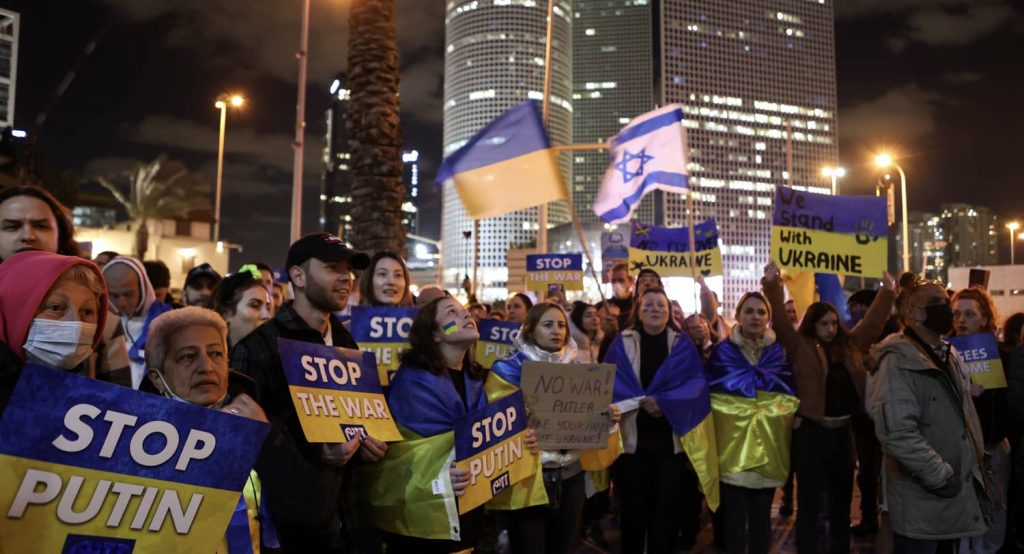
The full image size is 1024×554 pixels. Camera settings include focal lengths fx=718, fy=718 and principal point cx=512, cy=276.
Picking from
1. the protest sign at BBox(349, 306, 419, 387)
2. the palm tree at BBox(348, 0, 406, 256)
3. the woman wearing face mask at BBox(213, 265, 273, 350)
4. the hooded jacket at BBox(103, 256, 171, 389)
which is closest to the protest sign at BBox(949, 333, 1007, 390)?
the protest sign at BBox(349, 306, 419, 387)

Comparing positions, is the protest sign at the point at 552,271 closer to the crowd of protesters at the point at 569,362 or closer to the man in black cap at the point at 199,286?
the crowd of protesters at the point at 569,362

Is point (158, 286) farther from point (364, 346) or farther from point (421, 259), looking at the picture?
point (421, 259)

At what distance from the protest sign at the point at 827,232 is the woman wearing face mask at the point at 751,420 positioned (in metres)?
1.79

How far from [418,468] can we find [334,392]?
70 cm

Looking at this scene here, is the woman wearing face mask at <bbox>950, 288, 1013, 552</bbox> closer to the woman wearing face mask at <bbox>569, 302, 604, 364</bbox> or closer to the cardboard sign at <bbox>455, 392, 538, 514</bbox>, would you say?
the woman wearing face mask at <bbox>569, 302, 604, 364</bbox>

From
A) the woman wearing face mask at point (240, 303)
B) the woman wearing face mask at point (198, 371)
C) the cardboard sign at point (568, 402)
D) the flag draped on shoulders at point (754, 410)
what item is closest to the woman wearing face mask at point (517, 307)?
the flag draped on shoulders at point (754, 410)

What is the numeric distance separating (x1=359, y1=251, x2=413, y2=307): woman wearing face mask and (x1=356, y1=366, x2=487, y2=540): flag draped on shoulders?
1.76 m

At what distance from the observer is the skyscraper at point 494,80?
297 ft

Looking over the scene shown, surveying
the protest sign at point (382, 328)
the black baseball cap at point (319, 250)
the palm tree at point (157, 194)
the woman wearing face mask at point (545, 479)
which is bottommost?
the woman wearing face mask at point (545, 479)

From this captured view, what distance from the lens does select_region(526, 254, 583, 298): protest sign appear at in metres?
12.9

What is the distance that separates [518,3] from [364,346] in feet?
295

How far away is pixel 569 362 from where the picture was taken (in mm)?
5051

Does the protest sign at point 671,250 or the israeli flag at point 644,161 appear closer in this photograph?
the israeli flag at point 644,161

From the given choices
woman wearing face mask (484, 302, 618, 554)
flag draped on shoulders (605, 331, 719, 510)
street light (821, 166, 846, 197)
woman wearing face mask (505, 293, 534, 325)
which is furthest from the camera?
street light (821, 166, 846, 197)
